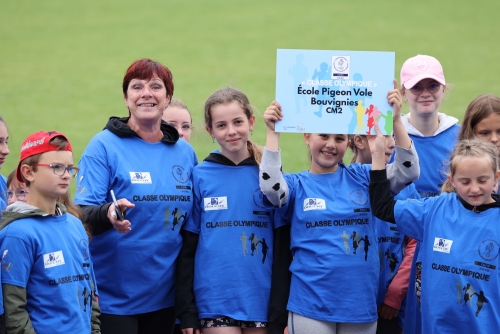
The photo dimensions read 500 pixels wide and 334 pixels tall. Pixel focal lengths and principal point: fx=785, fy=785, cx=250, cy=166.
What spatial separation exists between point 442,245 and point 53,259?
194 cm

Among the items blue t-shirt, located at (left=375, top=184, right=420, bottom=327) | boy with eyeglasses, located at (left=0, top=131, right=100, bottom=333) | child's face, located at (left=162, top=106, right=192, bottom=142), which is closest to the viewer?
boy with eyeglasses, located at (left=0, top=131, right=100, bottom=333)

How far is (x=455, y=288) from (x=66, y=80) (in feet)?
61.3

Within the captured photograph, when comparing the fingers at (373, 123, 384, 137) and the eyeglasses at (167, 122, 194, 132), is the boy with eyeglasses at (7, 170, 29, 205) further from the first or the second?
the fingers at (373, 123, 384, 137)

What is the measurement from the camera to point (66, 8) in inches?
1097

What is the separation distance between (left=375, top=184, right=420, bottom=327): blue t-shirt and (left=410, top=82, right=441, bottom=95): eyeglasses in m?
0.72

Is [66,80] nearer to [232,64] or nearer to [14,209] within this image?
[232,64]

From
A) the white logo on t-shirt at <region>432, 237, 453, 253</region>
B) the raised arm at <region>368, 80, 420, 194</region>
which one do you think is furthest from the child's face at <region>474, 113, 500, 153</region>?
the white logo on t-shirt at <region>432, 237, 453, 253</region>

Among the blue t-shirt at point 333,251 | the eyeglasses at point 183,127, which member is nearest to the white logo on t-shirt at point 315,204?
the blue t-shirt at point 333,251

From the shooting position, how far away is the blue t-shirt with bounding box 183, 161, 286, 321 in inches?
170

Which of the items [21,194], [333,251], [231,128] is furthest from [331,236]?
[21,194]

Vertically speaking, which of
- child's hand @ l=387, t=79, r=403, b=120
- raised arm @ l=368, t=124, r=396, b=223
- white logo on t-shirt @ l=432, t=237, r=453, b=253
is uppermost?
child's hand @ l=387, t=79, r=403, b=120

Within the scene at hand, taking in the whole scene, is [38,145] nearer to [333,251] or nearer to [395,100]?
[333,251]

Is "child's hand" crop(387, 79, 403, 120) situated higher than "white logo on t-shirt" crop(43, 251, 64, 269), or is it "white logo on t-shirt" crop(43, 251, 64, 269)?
"child's hand" crop(387, 79, 403, 120)

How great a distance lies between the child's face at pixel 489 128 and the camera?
4.57 metres
